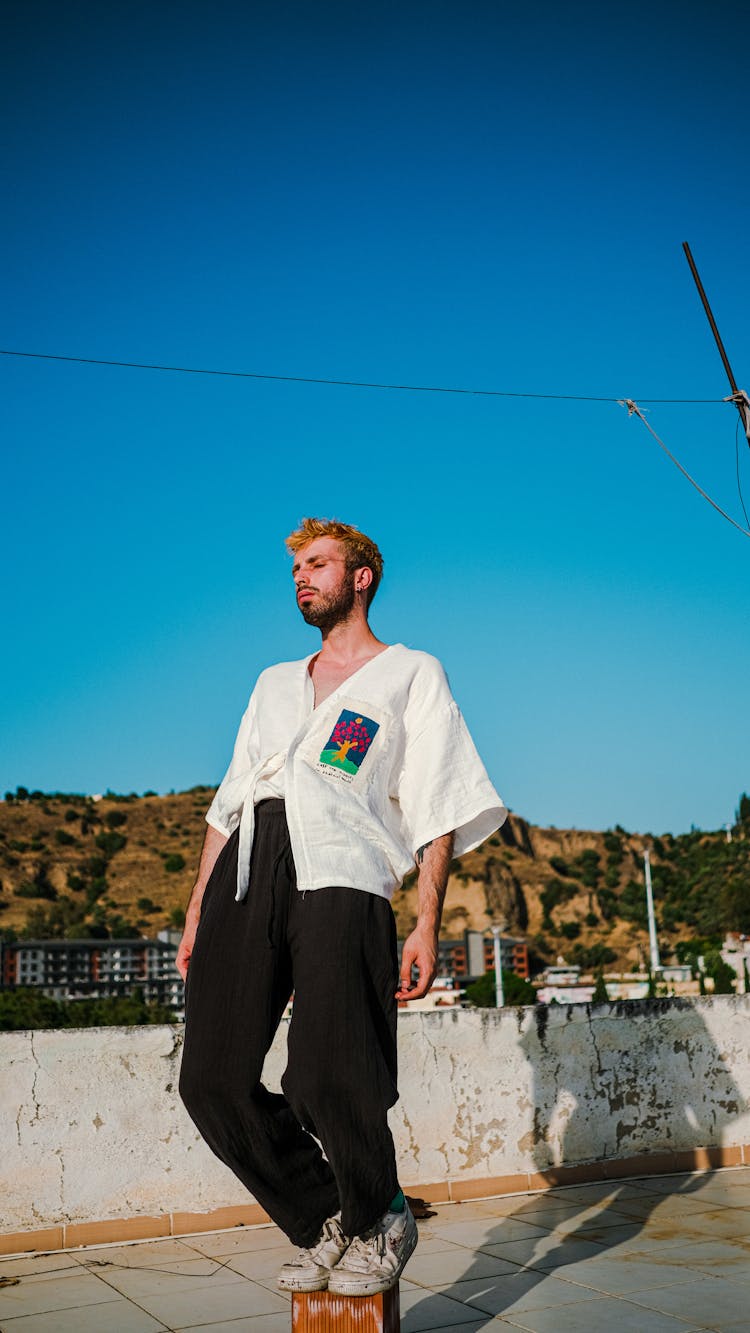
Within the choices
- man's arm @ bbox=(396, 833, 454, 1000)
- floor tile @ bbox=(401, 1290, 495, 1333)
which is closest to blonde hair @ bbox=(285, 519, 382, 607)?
man's arm @ bbox=(396, 833, 454, 1000)

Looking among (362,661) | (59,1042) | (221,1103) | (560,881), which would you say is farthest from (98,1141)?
(560,881)

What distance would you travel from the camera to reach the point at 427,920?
2.35m

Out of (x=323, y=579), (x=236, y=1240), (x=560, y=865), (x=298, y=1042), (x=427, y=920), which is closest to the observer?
(x=298, y=1042)

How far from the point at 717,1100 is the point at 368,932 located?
3.38m

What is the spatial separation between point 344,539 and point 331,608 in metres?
0.17

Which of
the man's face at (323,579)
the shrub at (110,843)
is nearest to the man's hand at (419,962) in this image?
the man's face at (323,579)

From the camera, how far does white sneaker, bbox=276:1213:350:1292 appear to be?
2162 mm

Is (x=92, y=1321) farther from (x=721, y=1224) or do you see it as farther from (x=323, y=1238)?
(x=721, y=1224)

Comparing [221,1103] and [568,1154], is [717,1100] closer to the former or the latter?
[568,1154]

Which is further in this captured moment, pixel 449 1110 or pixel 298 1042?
pixel 449 1110

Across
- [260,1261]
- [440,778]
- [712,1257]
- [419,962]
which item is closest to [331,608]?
[440,778]

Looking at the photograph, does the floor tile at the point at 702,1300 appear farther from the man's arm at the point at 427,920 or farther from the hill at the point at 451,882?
the hill at the point at 451,882

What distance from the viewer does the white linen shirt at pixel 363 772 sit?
2262mm

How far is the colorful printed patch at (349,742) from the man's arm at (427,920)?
0.26m
